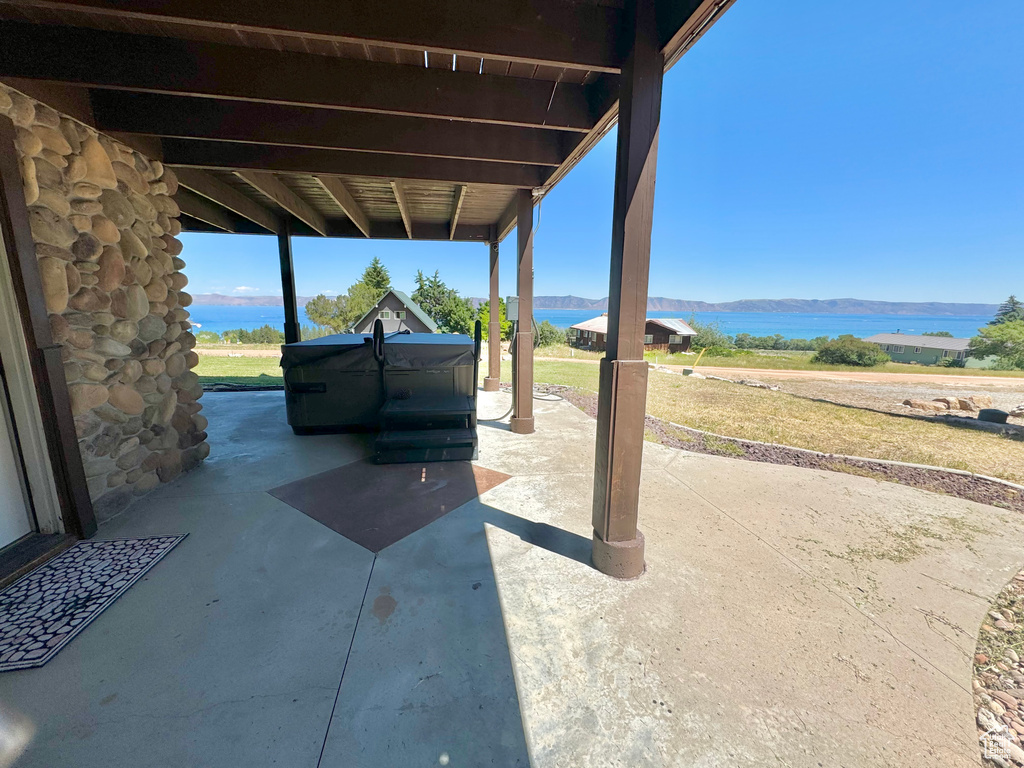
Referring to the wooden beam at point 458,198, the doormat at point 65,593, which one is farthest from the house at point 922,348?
the doormat at point 65,593

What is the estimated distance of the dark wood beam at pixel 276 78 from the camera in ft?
6.95

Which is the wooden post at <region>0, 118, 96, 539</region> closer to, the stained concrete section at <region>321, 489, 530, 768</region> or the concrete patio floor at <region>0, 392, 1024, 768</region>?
the concrete patio floor at <region>0, 392, 1024, 768</region>

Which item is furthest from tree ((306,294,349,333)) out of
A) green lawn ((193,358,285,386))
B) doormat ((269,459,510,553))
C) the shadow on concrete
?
the shadow on concrete

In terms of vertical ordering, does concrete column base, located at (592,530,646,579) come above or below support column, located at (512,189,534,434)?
below

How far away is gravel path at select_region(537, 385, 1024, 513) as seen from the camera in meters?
3.36

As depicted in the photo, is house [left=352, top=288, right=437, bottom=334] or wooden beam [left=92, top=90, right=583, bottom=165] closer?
wooden beam [left=92, top=90, right=583, bottom=165]

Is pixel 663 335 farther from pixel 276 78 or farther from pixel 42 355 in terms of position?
pixel 42 355

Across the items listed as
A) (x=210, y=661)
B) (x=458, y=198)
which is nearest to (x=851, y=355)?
(x=458, y=198)

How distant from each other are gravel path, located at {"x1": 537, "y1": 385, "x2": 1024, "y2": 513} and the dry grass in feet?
1.07

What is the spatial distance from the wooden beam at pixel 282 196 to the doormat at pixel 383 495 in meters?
→ 3.03

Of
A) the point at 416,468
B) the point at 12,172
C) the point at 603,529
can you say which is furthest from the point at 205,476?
the point at 603,529

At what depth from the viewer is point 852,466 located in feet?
13.0

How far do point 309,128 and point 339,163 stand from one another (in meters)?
0.70

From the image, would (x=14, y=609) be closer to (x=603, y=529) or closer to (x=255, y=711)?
(x=255, y=711)
